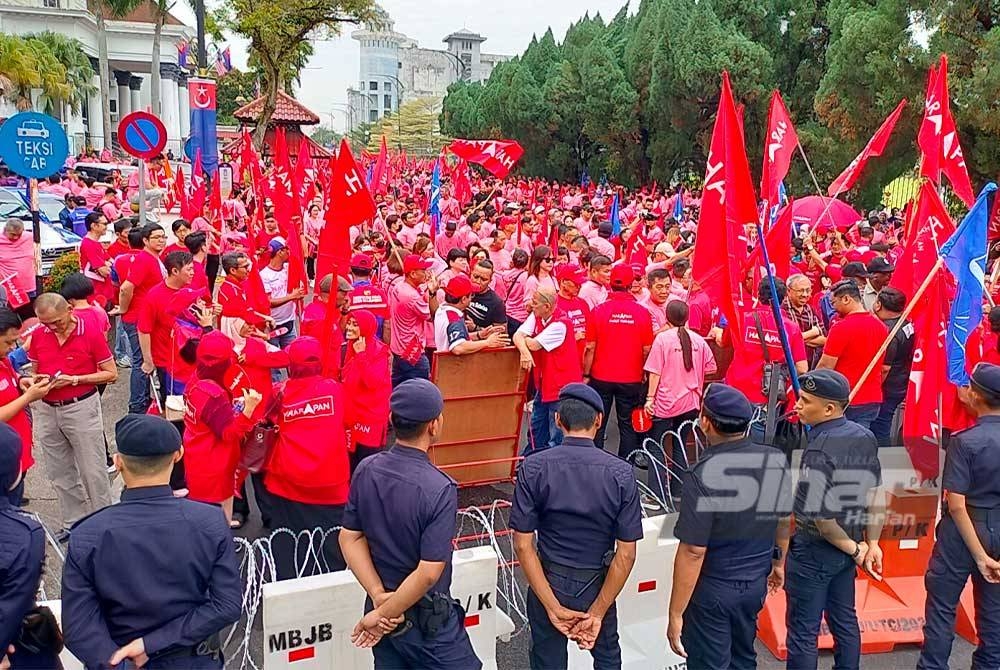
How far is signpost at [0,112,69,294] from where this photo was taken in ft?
28.2

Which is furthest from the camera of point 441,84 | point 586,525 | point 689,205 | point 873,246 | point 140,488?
point 441,84

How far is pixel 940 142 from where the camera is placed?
6.55m

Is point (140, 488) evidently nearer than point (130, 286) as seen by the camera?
Yes

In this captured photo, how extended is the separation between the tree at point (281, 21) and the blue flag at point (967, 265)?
29707 millimetres

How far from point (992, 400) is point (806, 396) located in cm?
91

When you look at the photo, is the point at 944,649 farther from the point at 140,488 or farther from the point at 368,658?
the point at 140,488

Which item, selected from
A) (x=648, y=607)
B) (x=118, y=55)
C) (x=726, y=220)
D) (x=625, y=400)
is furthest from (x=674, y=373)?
(x=118, y=55)

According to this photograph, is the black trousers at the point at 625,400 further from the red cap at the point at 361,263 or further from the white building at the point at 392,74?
the white building at the point at 392,74

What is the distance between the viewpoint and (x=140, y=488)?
2959mm

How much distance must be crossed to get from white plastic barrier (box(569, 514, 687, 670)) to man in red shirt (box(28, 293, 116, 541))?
3.54m

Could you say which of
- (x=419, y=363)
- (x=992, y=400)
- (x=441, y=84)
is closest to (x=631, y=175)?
(x=419, y=363)

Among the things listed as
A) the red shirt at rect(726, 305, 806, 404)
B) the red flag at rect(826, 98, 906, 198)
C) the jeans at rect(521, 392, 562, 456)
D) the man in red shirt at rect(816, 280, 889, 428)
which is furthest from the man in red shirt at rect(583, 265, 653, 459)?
the red flag at rect(826, 98, 906, 198)

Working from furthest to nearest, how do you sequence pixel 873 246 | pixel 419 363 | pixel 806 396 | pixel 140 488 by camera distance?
pixel 873 246 < pixel 419 363 < pixel 806 396 < pixel 140 488

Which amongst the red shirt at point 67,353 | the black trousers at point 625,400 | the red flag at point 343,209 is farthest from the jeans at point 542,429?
the red shirt at point 67,353
